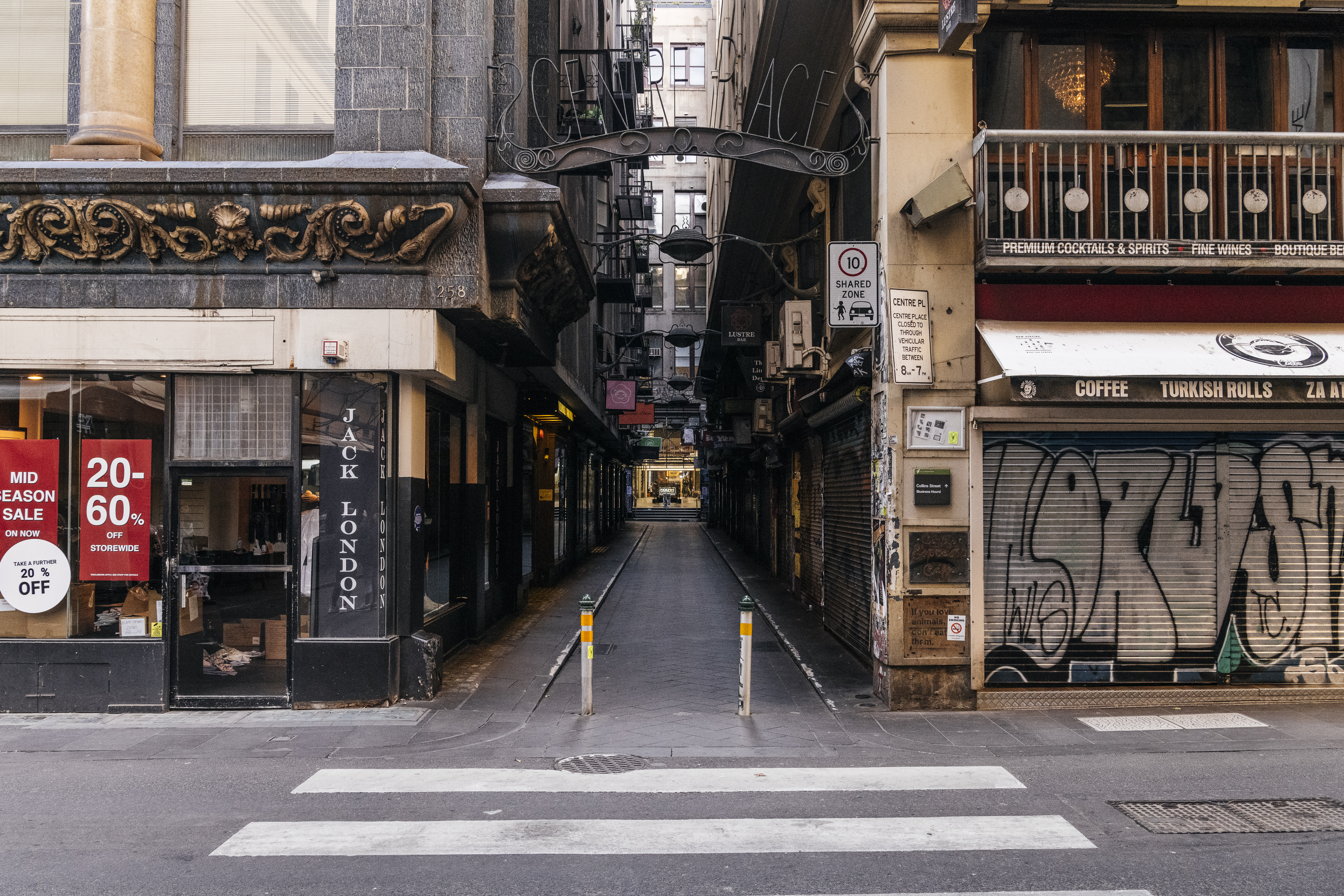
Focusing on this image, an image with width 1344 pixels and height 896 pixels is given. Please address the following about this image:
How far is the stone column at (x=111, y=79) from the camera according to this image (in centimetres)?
912

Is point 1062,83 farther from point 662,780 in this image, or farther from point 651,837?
point 651,837

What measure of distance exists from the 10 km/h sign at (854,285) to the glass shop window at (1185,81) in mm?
3677

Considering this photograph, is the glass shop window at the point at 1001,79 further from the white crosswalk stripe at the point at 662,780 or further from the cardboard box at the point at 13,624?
the cardboard box at the point at 13,624

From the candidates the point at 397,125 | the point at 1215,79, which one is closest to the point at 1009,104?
the point at 1215,79

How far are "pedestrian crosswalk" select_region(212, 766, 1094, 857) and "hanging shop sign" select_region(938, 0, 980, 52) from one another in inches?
262

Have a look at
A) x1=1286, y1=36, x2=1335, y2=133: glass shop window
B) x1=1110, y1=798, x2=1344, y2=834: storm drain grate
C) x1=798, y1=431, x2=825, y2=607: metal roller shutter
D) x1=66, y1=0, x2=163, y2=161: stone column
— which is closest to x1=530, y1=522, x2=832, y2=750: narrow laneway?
x1=798, y1=431, x2=825, y2=607: metal roller shutter

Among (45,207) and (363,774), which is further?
(45,207)

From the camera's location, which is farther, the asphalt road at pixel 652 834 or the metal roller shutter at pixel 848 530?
the metal roller shutter at pixel 848 530

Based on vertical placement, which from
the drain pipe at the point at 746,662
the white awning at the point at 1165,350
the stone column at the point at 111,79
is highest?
the stone column at the point at 111,79

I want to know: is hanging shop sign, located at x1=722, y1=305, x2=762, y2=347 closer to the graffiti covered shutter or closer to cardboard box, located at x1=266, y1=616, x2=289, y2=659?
the graffiti covered shutter

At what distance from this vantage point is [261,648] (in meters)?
9.12

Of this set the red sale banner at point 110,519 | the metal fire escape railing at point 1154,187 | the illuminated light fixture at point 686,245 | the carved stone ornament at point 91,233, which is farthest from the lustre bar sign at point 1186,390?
the red sale banner at point 110,519

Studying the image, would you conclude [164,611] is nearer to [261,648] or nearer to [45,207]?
[261,648]

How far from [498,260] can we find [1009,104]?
5.83 m
